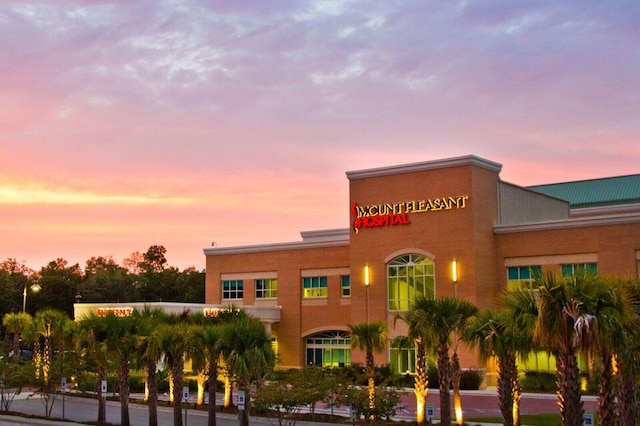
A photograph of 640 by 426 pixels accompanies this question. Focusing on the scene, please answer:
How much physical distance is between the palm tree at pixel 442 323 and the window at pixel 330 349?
103 feet

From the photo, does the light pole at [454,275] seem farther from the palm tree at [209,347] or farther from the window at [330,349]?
the palm tree at [209,347]

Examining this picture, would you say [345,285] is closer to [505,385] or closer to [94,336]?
[94,336]

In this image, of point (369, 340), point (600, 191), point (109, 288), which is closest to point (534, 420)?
point (369, 340)

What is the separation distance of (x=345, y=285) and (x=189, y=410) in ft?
80.0

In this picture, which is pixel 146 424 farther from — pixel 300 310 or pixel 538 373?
pixel 300 310

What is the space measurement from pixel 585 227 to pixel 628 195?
32.4 metres

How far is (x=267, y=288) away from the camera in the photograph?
66.8 metres

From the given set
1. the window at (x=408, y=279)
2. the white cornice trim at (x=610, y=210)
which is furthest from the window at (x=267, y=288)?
the white cornice trim at (x=610, y=210)

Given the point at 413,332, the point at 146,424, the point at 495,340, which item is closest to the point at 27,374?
the point at 146,424

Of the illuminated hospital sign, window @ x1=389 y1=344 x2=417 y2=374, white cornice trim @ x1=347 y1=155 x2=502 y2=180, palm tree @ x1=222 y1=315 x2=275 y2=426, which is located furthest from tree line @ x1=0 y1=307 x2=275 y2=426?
white cornice trim @ x1=347 y1=155 x2=502 y2=180

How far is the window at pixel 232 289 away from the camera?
225 feet

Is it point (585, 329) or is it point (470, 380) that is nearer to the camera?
point (585, 329)

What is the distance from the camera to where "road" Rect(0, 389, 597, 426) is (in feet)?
115

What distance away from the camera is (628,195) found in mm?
78812
